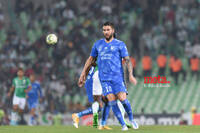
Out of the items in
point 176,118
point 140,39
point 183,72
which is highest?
point 140,39

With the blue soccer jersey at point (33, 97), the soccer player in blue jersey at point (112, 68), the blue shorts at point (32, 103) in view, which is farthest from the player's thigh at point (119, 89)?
the blue shorts at point (32, 103)

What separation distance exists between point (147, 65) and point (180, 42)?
2093 mm

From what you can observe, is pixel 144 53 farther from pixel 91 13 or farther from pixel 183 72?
pixel 91 13

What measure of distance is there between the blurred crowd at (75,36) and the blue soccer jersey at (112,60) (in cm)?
1242

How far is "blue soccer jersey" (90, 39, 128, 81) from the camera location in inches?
426

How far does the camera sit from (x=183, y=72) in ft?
79.6

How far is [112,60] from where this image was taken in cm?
1084

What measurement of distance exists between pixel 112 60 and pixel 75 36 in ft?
50.2

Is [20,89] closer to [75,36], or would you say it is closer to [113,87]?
[75,36]

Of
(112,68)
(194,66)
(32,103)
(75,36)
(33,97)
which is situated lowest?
(32,103)

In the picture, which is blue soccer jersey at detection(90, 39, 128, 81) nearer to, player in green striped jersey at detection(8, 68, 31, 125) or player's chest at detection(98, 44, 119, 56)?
player's chest at detection(98, 44, 119, 56)

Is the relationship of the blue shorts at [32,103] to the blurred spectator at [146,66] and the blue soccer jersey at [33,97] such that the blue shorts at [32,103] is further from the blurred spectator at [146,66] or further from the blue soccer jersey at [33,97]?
the blurred spectator at [146,66]

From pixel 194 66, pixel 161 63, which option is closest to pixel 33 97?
pixel 161 63

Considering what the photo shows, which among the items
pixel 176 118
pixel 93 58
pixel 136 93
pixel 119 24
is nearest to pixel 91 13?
pixel 119 24
